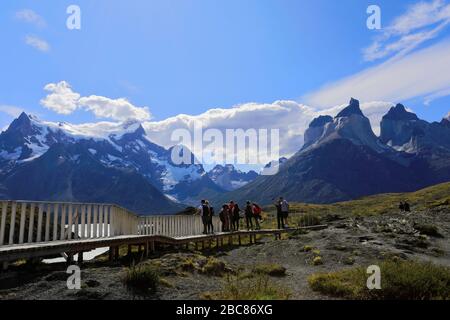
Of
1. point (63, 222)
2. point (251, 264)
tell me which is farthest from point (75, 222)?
point (251, 264)

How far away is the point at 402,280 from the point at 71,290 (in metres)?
6.82

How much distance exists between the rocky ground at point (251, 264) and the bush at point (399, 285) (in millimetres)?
630

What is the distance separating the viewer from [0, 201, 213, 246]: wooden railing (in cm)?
1125

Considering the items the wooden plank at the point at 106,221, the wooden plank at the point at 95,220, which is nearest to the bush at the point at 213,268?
the wooden plank at the point at 106,221

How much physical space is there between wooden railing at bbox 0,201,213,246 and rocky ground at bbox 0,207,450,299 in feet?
3.49

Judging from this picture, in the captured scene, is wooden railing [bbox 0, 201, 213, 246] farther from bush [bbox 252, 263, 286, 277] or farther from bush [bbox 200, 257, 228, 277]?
bush [bbox 252, 263, 286, 277]

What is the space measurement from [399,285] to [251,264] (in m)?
8.81

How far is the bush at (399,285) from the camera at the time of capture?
9680 millimetres

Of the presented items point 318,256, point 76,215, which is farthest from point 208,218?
point 76,215

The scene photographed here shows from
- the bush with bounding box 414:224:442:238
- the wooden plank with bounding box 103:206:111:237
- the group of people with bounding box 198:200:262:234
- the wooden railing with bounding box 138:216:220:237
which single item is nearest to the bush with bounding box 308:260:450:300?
the wooden plank with bounding box 103:206:111:237

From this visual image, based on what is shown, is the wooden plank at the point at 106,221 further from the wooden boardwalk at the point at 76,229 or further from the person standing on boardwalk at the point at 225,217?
the person standing on boardwalk at the point at 225,217

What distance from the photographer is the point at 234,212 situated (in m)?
32.5

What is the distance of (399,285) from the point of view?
9.95 meters
